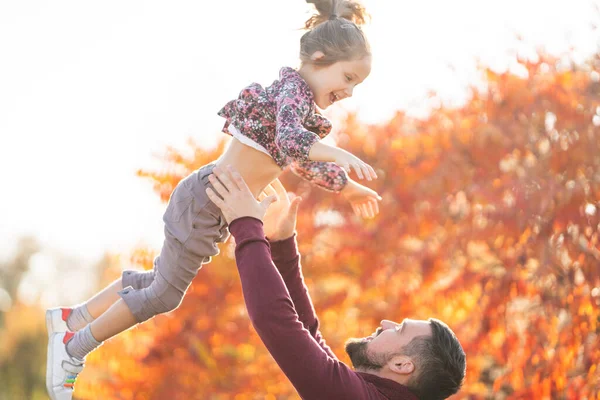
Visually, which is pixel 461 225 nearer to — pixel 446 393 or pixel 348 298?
pixel 348 298

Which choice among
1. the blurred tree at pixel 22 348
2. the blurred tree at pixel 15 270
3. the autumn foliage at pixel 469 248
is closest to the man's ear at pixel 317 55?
the autumn foliage at pixel 469 248

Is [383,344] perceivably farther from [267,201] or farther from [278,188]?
[278,188]

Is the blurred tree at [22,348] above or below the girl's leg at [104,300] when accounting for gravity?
above

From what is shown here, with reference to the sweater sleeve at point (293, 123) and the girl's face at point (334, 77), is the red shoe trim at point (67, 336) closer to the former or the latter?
the sweater sleeve at point (293, 123)

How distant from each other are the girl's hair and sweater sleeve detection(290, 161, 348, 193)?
15.5 inches

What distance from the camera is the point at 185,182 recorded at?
9.87ft

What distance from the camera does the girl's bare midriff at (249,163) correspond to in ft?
9.53

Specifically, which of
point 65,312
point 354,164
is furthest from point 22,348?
point 354,164

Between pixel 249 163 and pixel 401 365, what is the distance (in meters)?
0.93

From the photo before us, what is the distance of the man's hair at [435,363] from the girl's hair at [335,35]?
3.59 feet

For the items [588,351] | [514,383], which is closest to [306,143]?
[588,351]

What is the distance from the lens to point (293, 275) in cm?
313

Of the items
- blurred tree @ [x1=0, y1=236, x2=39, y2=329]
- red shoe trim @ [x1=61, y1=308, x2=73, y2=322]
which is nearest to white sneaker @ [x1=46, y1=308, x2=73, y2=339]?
red shoe trim @ [x1=61, y1=308, x2=73, y2=322]

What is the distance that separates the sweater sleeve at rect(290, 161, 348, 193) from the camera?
9.52 feet
